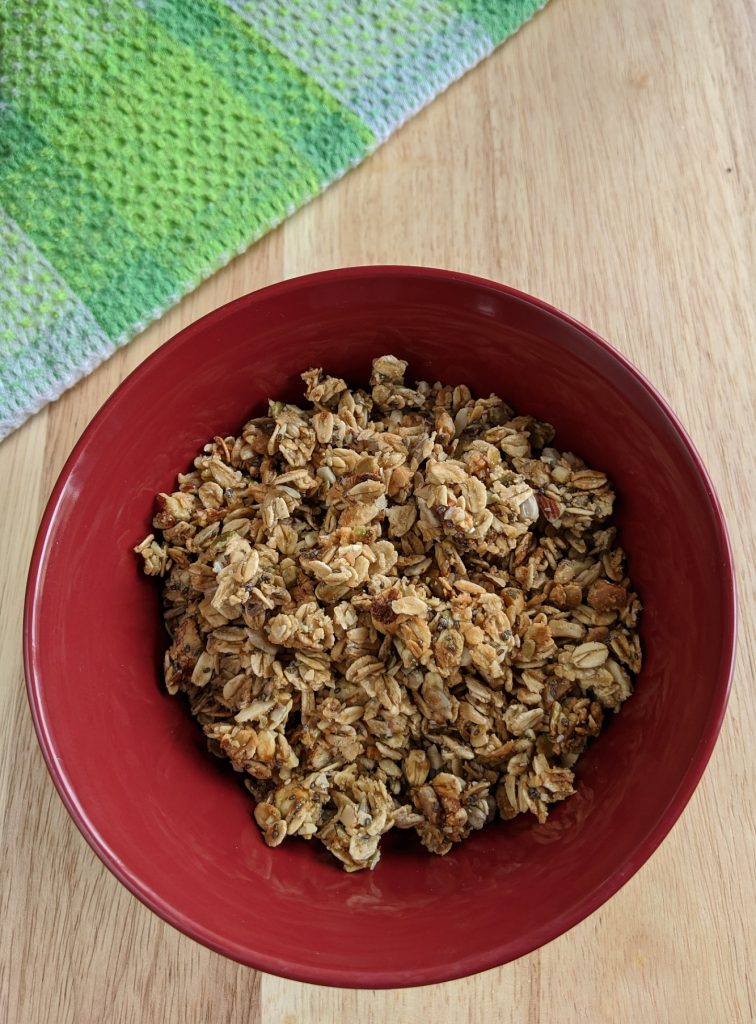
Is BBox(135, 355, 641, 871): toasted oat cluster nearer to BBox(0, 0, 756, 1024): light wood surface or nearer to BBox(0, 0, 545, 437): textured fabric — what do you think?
BBox(0, 0, 756, 1024): light wood surface

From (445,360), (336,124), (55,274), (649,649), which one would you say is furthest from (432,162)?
(649,649)

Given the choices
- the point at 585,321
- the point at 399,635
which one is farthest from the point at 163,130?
the point at 399,635

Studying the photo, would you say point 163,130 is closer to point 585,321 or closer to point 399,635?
point 585,321

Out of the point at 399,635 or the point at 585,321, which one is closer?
the point at 399,635

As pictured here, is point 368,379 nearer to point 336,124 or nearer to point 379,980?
point 336,124

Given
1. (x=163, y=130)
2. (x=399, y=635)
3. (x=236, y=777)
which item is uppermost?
(x=163, y=130)

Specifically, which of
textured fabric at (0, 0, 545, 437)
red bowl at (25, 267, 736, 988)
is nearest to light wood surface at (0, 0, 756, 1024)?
textured fabric at (0, 0, 545, 437)

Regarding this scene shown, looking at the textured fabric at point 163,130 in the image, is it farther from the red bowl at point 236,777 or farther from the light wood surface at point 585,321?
the red bowl at point 236,777
